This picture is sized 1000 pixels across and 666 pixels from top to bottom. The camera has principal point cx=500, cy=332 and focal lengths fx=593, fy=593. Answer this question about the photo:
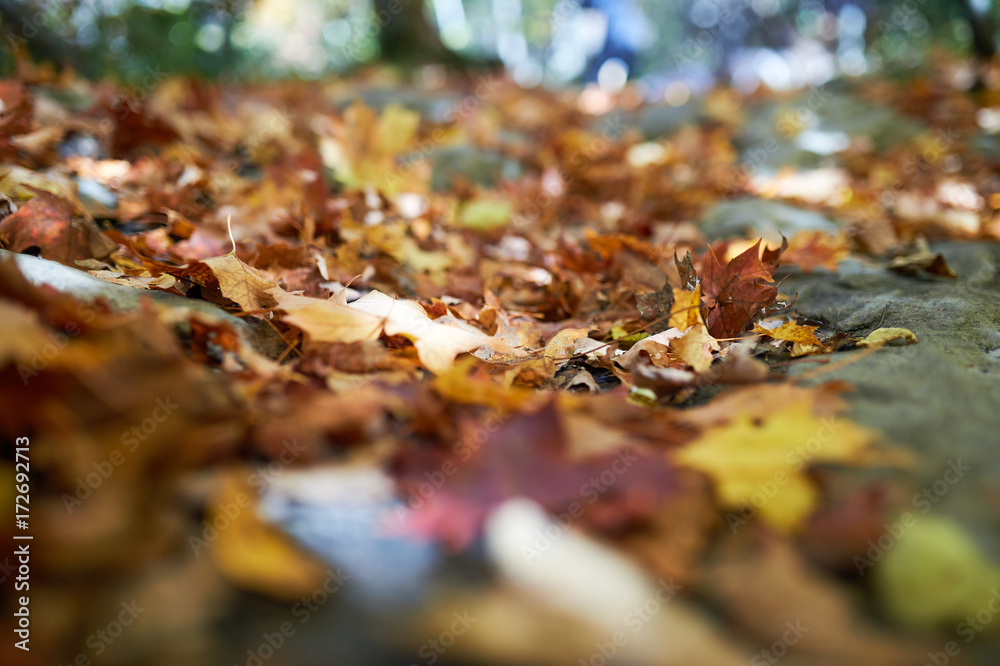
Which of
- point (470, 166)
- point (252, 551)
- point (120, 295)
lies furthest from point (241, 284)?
point (470, 166)

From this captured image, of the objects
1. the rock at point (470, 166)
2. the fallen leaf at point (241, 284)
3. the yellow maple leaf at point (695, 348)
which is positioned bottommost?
the rock at point (470, 166)

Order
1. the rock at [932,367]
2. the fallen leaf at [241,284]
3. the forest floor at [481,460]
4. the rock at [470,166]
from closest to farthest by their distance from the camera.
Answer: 1. the forest floor at [481,460]
2. the rock at [932,367]
3. the fallen leaf at [241,284]
4. the rock at [470,166]

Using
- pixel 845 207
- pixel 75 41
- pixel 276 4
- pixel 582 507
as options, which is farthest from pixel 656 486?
pixel 276 4

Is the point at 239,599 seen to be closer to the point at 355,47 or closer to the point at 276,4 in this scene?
the point at 355,47

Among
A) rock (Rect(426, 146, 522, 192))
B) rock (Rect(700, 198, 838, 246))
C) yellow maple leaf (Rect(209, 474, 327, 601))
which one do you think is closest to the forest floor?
yellow maple leaf (Rect(209, 474, 327, 601))

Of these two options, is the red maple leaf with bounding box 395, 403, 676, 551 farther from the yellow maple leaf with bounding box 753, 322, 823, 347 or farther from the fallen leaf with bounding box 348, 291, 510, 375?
the yellow maple leaf with bounding box 753, 322, 823, 347

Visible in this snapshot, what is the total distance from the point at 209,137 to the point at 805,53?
15194 millimetres

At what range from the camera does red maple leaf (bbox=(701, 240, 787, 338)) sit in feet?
4.07

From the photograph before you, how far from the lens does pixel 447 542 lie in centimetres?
68

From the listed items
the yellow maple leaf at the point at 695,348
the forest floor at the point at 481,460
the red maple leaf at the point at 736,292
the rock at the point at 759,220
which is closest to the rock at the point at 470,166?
the rock at the point at 759,220

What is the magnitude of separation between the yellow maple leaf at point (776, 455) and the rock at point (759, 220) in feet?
5.14

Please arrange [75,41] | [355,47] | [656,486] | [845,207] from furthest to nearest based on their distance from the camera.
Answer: [355,47] < [75,41] < [845,207] < [656,486]

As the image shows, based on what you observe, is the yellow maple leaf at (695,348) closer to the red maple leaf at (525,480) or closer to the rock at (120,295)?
the red maple leaf at (525,480)

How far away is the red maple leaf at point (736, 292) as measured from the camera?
124 cm
